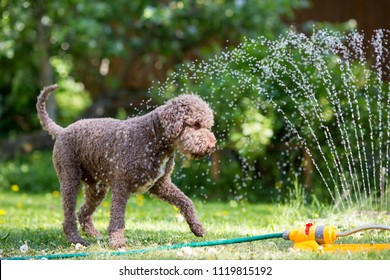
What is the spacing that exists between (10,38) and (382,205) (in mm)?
4923

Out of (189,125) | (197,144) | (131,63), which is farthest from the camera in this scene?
(131,63)

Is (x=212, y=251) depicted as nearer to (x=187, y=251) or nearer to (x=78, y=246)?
(x=187, y=251)

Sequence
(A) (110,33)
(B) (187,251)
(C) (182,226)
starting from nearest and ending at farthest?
(B) (187,251) → (C) (182,226) → (A) (110,33)

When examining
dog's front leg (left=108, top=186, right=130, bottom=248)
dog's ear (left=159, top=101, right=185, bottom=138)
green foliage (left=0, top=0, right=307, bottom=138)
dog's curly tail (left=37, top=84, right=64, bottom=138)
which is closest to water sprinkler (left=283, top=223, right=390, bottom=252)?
dog's ear (left=159, top=101, right=185, bottom=138)

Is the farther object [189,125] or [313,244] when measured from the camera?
[189,125]

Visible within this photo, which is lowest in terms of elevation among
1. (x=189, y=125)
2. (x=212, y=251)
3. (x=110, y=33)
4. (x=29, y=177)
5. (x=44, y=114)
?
(x=212, y=251)

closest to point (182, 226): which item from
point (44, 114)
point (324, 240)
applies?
point (44, 114)

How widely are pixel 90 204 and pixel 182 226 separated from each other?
30.9 inches

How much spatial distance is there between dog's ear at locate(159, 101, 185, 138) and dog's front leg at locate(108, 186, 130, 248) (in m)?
0.45

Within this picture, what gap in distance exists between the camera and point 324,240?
12.3 feet

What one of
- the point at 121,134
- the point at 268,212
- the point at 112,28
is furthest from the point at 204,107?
the point at 112,28

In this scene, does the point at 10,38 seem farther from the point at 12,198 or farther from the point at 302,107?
the point at 302,107

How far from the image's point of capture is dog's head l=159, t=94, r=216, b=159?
394 centimetres

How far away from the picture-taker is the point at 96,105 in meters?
9.77
